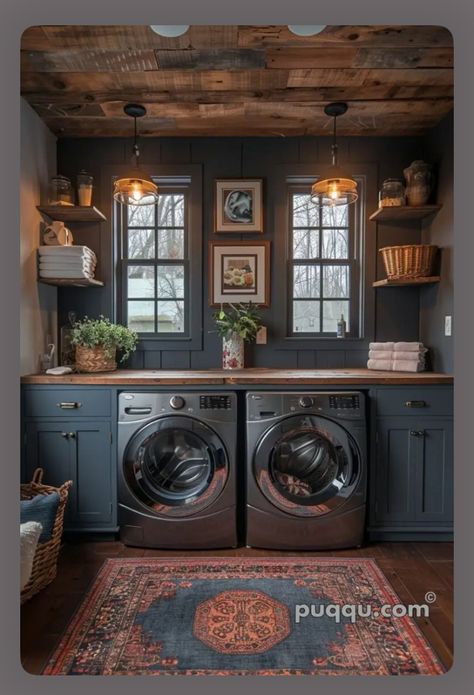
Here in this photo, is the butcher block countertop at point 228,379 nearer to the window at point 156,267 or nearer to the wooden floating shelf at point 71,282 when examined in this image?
the wooden floating shelf at point 71,282

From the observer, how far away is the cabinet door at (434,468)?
241 centimetres

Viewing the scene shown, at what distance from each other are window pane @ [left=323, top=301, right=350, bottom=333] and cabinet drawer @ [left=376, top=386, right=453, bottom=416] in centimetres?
76

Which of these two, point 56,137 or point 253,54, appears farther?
point 56,137

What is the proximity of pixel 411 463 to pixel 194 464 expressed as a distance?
122 cm

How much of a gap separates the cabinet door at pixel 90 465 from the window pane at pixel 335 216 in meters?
2.01

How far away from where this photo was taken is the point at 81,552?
2348mm

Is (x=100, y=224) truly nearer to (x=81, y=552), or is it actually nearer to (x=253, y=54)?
(x=253, y=54)

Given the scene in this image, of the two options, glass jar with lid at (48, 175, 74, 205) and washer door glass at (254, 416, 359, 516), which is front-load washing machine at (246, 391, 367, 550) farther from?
glass jar with lid at (48, 175, 74, 205)

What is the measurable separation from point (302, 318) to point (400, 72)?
4.99ft

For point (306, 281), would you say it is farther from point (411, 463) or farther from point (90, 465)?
point (90, 465)

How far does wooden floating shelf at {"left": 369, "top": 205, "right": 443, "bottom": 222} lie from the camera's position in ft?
8.91

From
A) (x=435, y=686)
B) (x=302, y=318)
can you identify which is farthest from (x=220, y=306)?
(x=435, y=686)

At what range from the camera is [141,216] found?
306 cm

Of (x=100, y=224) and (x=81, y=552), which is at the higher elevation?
(x=100, y=224)
